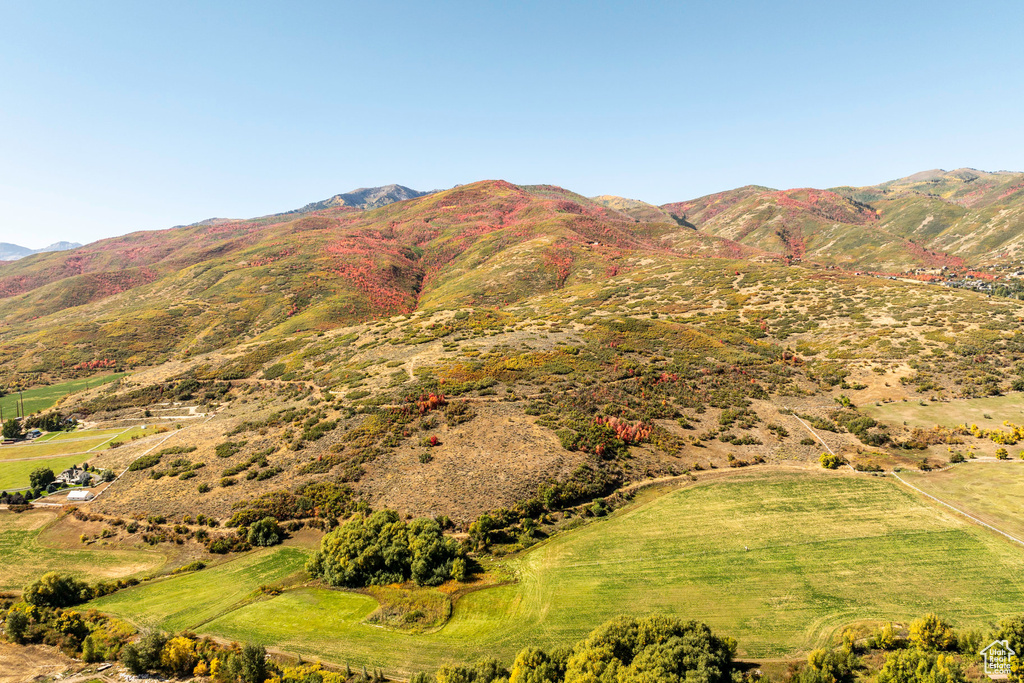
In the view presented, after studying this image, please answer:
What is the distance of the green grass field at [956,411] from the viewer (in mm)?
41469

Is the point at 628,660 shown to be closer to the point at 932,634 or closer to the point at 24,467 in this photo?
the point at 932,634

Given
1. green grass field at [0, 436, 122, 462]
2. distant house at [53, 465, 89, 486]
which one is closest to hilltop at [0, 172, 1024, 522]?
distant house at [53, 465, 89, 486]

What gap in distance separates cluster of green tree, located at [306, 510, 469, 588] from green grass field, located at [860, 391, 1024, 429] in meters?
49.9

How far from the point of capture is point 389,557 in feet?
92.8

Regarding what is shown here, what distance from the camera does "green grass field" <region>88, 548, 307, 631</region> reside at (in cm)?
2602

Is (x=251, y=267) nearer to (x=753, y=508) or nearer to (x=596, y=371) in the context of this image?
(x=596, y=371)

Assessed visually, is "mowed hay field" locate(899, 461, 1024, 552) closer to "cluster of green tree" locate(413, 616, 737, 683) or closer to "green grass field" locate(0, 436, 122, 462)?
"cluster of green tree" locate(413, 616, 737, 683)

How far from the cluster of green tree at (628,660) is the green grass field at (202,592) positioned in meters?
11.8

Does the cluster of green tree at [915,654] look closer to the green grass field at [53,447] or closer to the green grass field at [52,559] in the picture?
the green grass field at [52,559]

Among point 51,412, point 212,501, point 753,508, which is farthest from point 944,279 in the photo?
point 51,412

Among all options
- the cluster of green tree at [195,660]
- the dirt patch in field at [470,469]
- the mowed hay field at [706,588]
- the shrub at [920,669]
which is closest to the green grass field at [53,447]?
the mowed hay field at [706,588]

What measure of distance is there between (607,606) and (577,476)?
1313cm

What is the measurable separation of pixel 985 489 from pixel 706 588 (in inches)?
1097

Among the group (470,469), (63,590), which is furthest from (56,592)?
(470,469)
